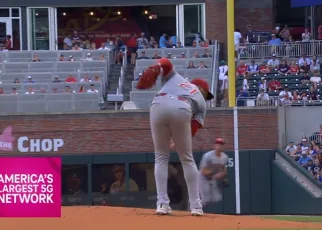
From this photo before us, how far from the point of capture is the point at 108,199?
25.6 m

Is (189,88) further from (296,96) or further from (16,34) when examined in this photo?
(16,34)

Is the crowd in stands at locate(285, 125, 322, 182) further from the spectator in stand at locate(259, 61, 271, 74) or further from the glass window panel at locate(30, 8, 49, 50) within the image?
the glass window panel at locate(30, 8, 49, 50)

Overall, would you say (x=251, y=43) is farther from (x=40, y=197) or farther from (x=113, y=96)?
(x=40, y=197)

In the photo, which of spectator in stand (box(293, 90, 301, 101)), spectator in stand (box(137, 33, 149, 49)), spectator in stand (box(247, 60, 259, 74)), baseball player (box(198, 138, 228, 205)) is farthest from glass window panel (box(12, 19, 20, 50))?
baseball player (box(198, 138, 228, 205))

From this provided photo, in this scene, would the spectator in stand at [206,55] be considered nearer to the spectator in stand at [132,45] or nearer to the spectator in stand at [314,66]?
the spectator in stand at [132,45]

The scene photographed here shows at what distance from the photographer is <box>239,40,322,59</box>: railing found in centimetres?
2900

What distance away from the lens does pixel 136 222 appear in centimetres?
914

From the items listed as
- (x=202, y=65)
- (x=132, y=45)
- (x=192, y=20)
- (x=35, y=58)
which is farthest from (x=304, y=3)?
(x=35, y=58)

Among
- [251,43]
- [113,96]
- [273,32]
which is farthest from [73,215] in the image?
[273,32]

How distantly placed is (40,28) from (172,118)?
24.8 metres

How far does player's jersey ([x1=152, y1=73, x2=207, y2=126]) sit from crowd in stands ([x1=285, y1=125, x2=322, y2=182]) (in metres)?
14.8

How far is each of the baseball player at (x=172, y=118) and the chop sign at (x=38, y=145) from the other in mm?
16342

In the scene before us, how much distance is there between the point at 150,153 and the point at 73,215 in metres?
15.8

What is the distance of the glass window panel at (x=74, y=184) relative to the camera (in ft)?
84.4
